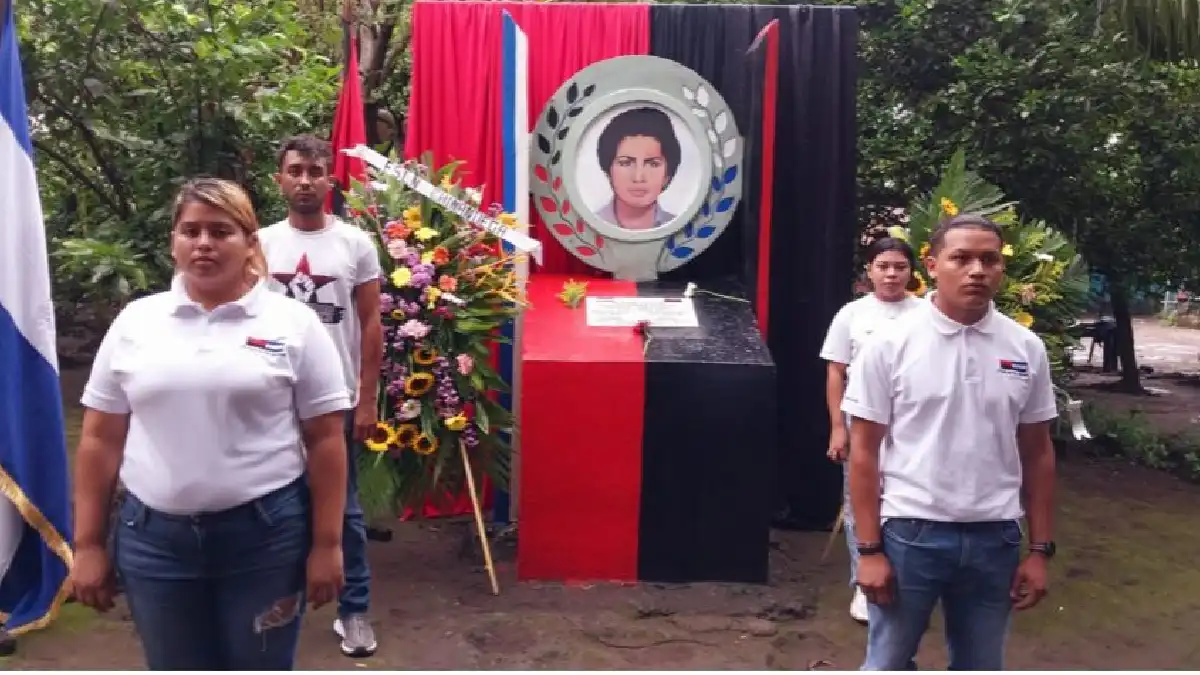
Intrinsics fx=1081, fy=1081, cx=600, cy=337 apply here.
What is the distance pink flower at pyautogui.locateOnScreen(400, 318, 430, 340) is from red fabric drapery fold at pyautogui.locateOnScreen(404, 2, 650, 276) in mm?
1018

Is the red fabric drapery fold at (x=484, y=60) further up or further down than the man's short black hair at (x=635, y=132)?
further up

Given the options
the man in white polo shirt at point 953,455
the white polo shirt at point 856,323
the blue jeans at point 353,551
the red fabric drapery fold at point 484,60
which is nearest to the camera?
the man in white polo shirt at point 953,455

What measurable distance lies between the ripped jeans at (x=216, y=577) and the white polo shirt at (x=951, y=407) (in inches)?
48.5

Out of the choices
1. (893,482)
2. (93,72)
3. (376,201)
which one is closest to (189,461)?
(893,482)

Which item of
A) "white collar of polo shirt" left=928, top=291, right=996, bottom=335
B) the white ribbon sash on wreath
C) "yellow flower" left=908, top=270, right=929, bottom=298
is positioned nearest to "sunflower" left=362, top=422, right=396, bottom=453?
the white ribbon sash on wreath

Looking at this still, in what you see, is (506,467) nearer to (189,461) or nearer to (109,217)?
(109,217)

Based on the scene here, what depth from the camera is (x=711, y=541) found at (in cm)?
425

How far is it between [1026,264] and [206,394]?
357 centimetres

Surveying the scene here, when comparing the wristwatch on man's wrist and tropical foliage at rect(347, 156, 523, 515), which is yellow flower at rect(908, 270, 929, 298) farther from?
the wristwatch on man's wrist

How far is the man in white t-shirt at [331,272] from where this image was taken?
128 inches

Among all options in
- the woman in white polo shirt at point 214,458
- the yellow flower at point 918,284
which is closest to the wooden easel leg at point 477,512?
the yellow flower at point 918,284

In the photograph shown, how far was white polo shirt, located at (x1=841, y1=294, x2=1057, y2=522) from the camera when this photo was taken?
7.54 ft

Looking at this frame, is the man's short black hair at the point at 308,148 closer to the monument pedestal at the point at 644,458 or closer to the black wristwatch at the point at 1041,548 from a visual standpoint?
the monument pedestal at the point at 644,458

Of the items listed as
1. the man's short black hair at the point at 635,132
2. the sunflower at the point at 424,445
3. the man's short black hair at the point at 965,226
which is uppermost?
the man's short black hair at the point at 635,132
